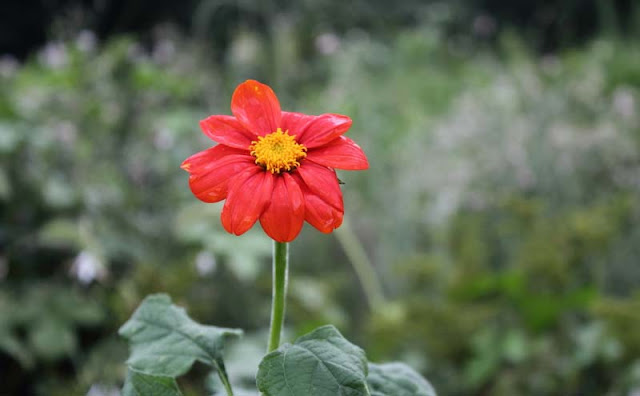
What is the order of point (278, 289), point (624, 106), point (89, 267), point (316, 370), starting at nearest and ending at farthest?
point (316, 370) → point (278, 289) → point (89, 267) → point (624, 106)

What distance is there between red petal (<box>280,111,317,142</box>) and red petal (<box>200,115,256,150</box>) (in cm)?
4

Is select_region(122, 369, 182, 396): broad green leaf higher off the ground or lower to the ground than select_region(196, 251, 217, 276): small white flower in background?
lower

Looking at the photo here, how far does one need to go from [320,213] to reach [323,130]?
11 centimetres

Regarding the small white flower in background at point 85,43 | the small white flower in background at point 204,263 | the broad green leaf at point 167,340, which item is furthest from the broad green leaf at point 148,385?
the small white flower in background at point 85,43

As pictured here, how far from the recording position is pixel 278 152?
0.76 meters

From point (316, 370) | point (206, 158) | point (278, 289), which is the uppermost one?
point (206, 158)

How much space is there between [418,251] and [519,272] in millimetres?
953

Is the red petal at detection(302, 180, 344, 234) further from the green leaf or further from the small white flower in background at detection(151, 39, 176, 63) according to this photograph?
the small white flower in background at detection(151, 39, 176, 63)

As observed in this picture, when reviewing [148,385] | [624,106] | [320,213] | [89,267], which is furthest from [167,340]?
[624,106]

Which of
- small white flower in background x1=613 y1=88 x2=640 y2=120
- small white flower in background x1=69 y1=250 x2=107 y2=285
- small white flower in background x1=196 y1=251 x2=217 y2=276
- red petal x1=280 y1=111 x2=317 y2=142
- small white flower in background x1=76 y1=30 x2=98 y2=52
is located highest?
small white flower in background x1=613 y1=88 x2=640 y2=120

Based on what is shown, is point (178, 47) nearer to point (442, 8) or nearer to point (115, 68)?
point (115, 68)

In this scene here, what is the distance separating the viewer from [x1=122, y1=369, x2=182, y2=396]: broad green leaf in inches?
30.5

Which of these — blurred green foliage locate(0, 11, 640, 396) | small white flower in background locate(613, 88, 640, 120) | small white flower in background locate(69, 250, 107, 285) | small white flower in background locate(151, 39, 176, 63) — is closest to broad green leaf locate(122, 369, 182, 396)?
blurred green foliage locate(0, 11, 640, 396)

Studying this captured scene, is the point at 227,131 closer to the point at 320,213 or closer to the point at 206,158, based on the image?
the point at 206,158
